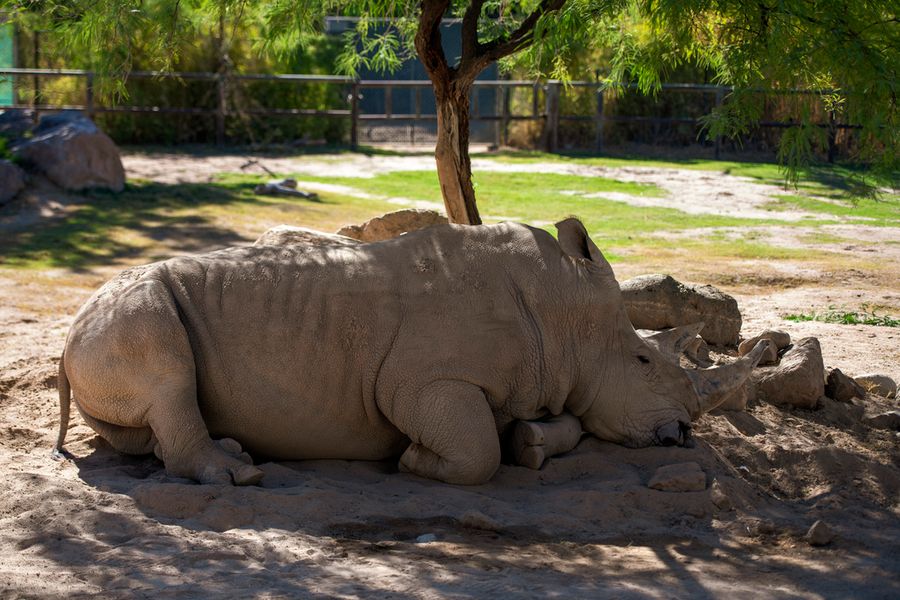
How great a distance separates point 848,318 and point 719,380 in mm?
4068

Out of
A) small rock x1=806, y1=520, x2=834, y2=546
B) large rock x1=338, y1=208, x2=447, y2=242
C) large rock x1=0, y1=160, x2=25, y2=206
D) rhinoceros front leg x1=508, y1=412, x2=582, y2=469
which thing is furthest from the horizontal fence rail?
small rock x1=806, y1=520, x2=834, y2=546

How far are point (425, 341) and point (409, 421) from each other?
44 cm

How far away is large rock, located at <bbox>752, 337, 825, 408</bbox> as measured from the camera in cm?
744

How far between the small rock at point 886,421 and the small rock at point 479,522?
3.20 m

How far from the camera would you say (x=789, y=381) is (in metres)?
7.46

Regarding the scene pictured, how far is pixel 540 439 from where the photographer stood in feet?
20.0

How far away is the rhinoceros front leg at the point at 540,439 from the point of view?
6.09 metres

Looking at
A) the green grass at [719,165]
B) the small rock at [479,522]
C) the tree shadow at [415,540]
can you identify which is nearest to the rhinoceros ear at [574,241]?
the tree shadow at [415,540]

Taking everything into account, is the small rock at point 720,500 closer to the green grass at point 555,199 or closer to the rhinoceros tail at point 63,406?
the rhinoceros tail at point 63,406

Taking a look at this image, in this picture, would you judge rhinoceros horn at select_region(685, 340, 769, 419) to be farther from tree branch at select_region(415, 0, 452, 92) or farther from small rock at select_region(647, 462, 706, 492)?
tree branch at select_region(415, 0, 452, 92)

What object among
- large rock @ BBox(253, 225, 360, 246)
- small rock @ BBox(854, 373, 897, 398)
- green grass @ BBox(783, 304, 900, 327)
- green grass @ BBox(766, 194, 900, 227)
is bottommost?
small rock @ BBox(854, 373, 897, 398)

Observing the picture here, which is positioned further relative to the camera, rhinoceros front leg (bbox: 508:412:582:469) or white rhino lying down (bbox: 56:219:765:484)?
rhinoceros front leg (bbox: 508:412:582:469)

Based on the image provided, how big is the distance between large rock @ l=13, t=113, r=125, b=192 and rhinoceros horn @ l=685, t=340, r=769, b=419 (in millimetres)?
12502

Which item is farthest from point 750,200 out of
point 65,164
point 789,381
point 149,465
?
point 149,465
